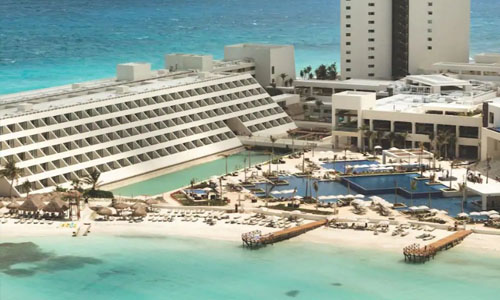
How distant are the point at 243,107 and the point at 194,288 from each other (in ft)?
175

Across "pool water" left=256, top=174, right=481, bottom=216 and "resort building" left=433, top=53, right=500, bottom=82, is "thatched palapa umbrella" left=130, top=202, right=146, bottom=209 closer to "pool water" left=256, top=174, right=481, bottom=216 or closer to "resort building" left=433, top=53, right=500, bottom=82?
"pool water" left=256, top=174, right=481, bottom=216

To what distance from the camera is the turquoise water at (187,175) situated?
105000 millimetres

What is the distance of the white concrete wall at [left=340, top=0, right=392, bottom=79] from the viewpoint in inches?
5600

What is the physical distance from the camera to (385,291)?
7625cm

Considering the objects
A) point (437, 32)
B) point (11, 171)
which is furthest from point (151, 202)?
point (437, 32)

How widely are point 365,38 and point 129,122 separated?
39773mm

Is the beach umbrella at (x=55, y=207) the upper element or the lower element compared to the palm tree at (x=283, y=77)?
lower

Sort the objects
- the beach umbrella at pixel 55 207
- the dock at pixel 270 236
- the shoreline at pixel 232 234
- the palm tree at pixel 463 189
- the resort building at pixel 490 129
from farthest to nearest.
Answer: the resort building at pixel 490 129
the palm tree at pixel 463 189
the beach umbrella at pixel 55 207
the dock at pixel 270 236
the shoreline at pixel 232 234

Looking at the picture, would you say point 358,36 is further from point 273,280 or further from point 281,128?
point 273,280

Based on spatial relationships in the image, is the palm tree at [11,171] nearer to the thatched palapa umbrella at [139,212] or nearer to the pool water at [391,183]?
the thatched palapa umbrella at [139,212]

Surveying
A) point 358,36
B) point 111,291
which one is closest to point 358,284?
point 111,291

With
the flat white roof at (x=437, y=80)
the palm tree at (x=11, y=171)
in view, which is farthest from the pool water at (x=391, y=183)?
the palm tree at (x=11, y=171)

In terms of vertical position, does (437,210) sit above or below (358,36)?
below

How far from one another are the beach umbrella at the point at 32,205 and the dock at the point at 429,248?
29.1 metres
